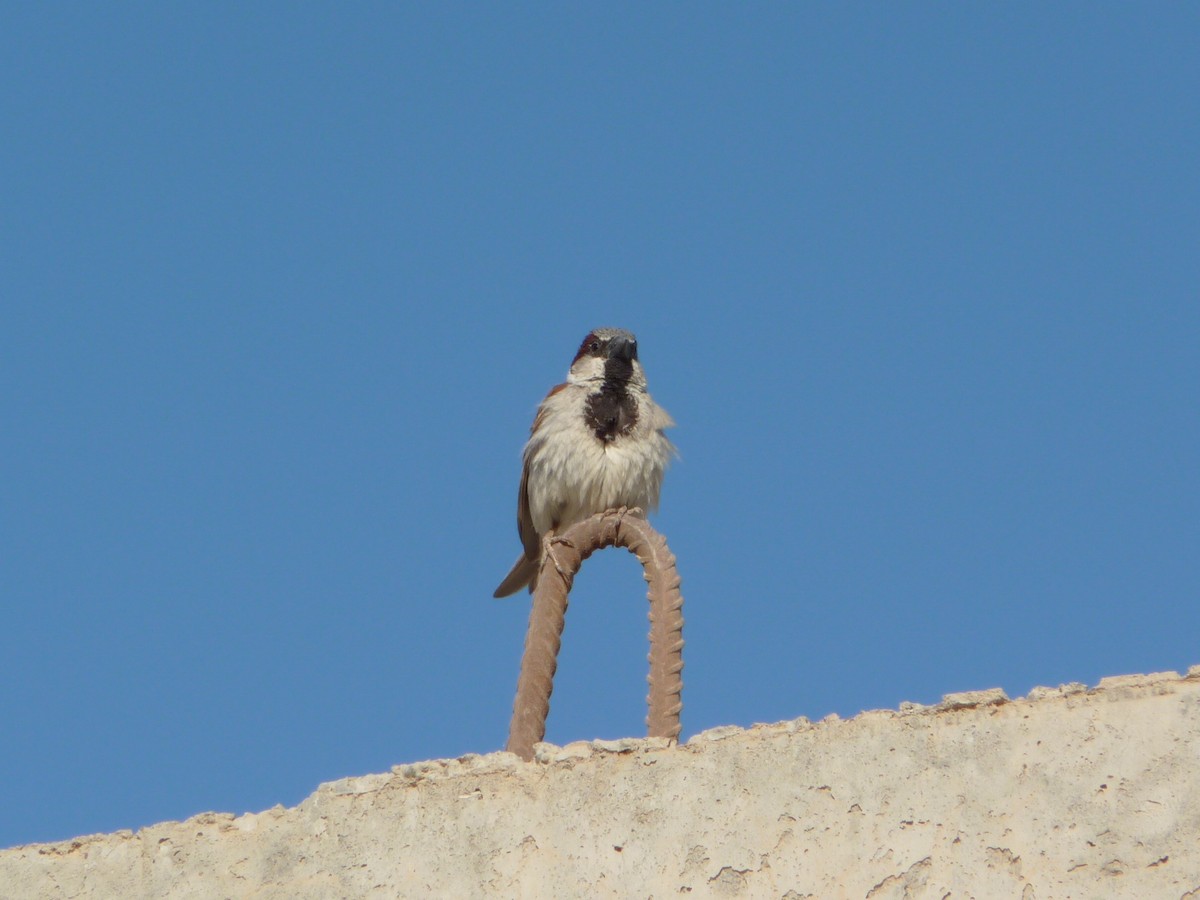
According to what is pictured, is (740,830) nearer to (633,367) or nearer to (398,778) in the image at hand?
(398,778)

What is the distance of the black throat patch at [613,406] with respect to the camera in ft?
28.4

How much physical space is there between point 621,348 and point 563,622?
3200mm

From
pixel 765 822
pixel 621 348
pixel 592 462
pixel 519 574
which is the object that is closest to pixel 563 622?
pixel 765 822

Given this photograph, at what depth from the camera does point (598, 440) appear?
28.4 ft

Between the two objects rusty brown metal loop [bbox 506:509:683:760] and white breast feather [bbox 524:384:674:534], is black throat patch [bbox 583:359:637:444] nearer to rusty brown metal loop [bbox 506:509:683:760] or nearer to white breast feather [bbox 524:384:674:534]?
white breast feather [bbox 524:384:674:534]

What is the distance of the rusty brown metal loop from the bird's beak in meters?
2.57

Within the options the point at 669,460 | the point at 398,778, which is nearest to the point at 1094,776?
the point at 398,778

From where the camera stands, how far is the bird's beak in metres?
8.80

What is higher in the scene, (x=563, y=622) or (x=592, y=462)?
(x=592, y=462)

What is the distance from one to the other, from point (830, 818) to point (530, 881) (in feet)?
2.80

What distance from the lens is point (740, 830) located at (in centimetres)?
467

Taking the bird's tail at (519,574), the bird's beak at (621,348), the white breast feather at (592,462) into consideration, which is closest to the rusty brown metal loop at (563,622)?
the white breast feather at (592,462)

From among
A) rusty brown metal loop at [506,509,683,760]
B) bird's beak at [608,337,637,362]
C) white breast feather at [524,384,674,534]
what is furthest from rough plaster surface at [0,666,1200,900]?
bird's beak at [608,337,637,362]

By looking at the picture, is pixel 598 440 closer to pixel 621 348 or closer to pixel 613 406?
pixel 613 406
